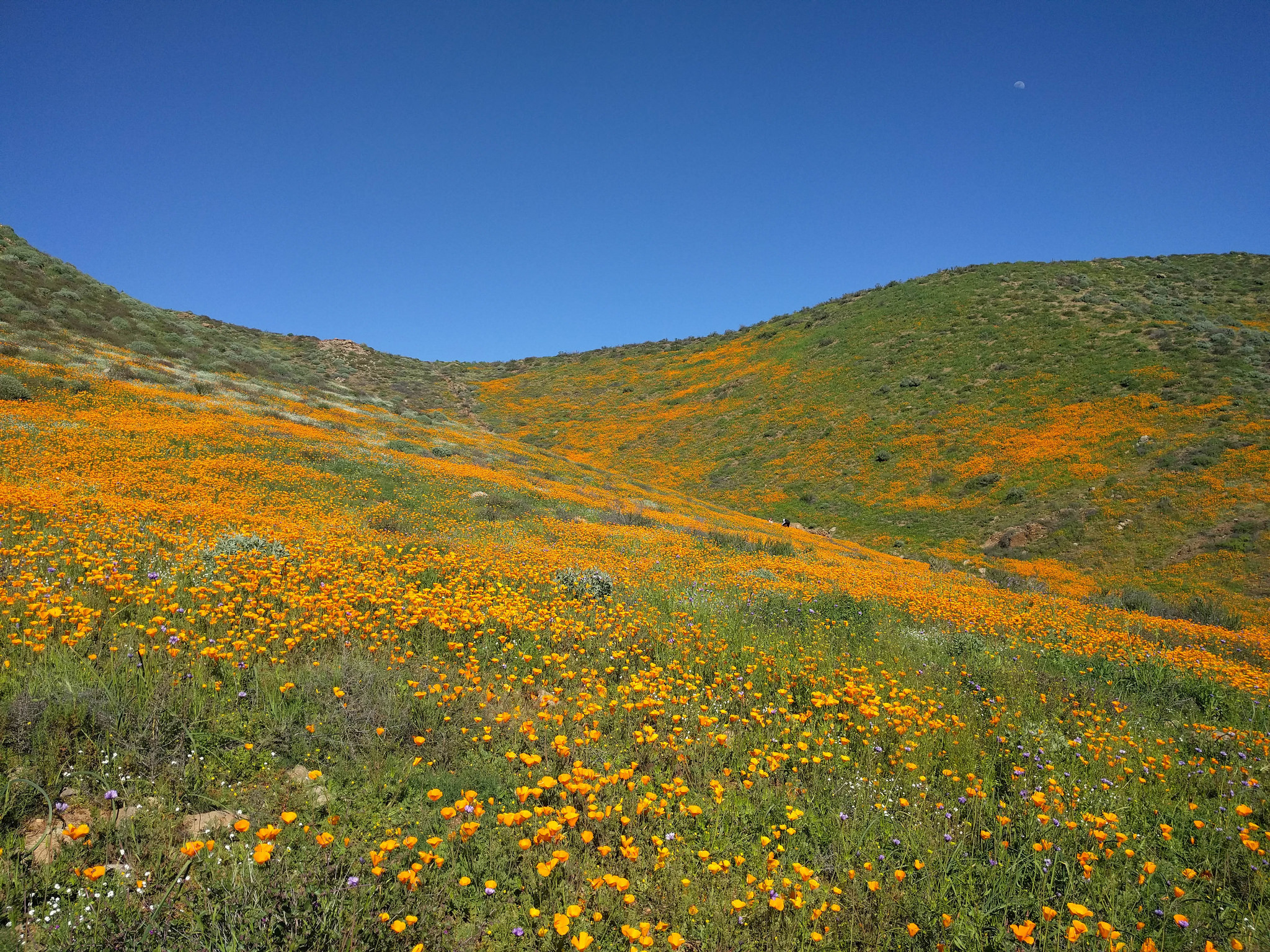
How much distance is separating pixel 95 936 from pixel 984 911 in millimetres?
4251

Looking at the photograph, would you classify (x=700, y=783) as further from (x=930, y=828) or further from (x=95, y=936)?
(x=95, y=936)

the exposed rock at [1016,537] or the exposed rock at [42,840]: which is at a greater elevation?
the exposed rock at [1016,537]

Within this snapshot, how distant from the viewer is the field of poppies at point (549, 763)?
9.08 ft

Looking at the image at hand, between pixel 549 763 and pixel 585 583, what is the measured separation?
4341 millimetres

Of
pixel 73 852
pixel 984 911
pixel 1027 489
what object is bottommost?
pixel 73 852

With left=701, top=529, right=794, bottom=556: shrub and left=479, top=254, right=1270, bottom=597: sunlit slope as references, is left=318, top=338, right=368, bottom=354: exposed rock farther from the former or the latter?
left=701, top=529, right=794, bottom=556: shrub

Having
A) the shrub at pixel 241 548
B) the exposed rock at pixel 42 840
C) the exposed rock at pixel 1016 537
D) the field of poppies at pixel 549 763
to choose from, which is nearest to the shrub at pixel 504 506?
the field of poppies at pixel 549 763

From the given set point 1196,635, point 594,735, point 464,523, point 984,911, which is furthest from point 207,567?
point 1196,635

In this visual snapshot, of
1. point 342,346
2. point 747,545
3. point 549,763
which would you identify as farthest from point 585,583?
point 342,346

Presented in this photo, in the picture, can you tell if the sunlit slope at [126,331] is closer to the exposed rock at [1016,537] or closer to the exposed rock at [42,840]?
the exposed rock at [42,840]

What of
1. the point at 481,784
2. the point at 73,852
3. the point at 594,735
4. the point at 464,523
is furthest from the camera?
the point at 464,523

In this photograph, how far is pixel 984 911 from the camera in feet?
10.2

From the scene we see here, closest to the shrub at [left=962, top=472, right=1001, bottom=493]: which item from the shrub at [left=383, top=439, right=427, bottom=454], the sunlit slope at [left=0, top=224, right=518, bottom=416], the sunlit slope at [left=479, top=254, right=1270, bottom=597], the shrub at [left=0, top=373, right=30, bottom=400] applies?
the sunlit slope at [left=479, top=254, right=1270, bottom=597]

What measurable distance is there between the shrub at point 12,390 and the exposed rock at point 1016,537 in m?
35.9
